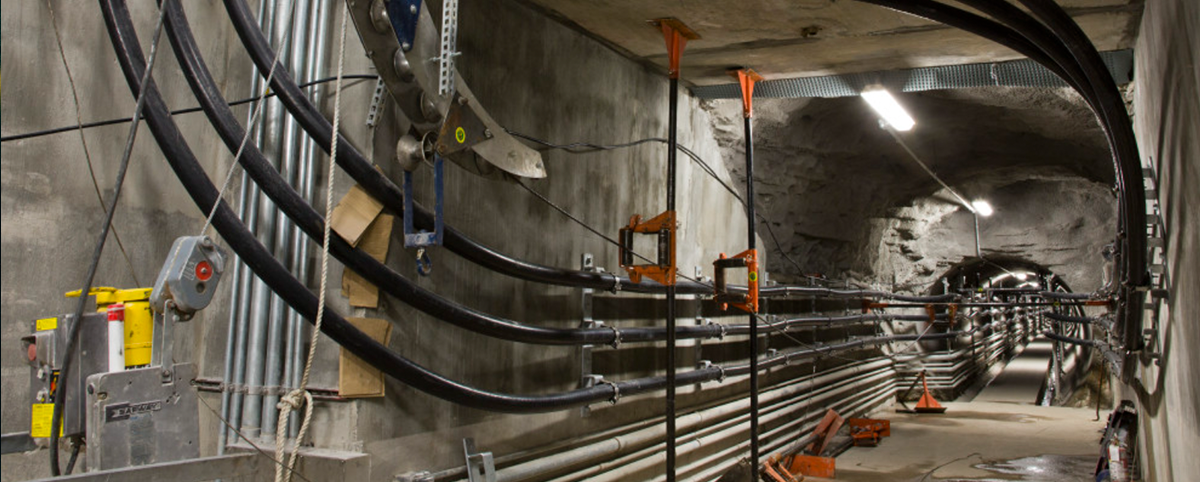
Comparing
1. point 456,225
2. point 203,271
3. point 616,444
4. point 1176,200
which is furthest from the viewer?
point 616,444

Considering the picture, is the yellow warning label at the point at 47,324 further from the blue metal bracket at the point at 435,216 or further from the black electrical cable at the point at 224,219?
the blue metal bracket at the point at 435,216

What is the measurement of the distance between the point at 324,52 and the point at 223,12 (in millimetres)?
615

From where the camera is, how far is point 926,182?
935 cm

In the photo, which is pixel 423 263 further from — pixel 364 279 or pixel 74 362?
pixel 74 362

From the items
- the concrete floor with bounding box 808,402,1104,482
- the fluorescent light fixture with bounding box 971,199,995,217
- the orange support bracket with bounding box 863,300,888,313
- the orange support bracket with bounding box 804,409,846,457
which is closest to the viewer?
the concrete floor with bounding box 808,402,1104,482

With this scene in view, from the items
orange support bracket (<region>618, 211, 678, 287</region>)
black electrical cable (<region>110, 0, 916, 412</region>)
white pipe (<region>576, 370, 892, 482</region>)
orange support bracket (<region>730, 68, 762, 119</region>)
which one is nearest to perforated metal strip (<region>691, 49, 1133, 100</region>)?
orange support bracket (<region>730, 68, 762, 119</region>)

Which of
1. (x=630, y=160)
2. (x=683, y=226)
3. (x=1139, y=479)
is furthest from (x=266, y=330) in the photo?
(x=1139, y=479)

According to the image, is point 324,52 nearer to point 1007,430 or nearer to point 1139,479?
point 1139,479

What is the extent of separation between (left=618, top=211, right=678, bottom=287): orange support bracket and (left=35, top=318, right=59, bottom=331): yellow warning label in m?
2.31

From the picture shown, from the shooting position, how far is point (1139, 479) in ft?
17.1

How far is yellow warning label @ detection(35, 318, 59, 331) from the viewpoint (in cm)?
235

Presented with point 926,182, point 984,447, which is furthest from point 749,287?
point 926,182

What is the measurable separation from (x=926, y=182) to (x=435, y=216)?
26.6 feet

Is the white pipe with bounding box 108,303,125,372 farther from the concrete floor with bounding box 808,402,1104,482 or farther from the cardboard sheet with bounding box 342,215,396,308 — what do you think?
the concrete floor with bounding box 808,402,1104,482
